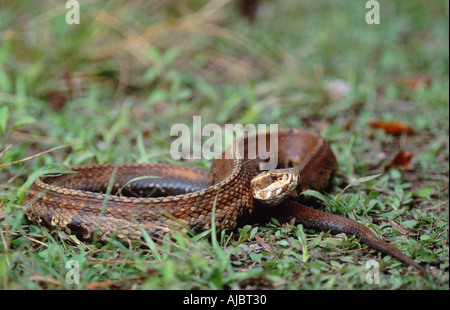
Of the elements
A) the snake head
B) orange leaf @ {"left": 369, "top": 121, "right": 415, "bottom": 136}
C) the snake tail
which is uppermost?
orange leaf @ {"left": 369, "top": 121, "right": 415, "bottom": 136}

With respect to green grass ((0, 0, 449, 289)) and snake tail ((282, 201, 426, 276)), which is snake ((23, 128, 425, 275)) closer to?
snake tail ((282, 201, 426, 276))

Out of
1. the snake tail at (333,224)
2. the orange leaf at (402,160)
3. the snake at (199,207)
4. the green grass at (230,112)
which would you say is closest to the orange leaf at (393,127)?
the green grass at (230,112)

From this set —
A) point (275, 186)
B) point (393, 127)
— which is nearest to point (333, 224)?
point (275, 186)

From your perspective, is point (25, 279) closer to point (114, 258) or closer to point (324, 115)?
point (114, 258)

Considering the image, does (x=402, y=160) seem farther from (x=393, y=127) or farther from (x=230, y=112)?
(x=230, y=112)

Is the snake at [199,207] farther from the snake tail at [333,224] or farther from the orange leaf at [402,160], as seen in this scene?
the orange leaf at [402,160]

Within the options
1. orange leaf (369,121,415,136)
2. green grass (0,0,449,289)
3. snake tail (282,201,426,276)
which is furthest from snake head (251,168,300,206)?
orange leaf (369,121,415,136)
